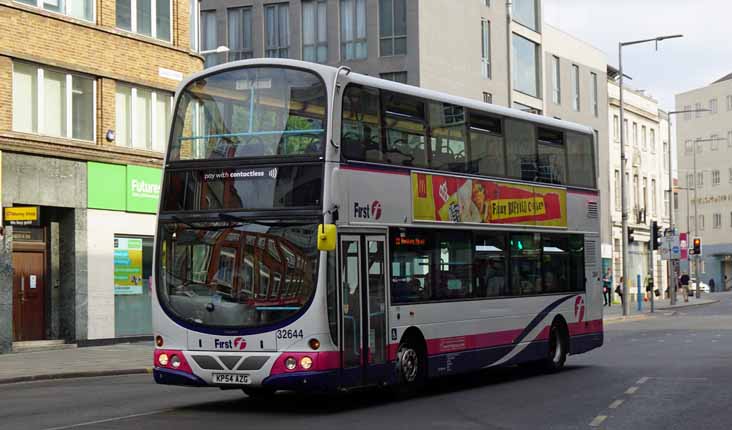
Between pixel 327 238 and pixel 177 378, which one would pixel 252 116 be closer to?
pixel 327 238

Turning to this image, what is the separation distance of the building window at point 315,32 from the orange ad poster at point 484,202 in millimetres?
31490

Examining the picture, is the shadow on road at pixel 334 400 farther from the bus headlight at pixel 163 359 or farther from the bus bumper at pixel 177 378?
the bus headlight at pixel 163 359

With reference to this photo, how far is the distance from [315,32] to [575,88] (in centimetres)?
2012

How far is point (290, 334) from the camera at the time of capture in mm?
14352

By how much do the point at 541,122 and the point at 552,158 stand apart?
2.32 ft

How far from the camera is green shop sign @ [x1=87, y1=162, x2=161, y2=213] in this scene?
30688 millimetres

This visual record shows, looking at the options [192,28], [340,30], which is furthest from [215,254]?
[340,30]

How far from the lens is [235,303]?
14625 millimetres

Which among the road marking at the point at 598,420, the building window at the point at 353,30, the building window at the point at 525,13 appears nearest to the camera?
the road marking at the point at 598,420

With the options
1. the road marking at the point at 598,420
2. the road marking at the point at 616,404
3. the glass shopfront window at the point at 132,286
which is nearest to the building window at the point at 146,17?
the glass shopfront window at the point at 132,286

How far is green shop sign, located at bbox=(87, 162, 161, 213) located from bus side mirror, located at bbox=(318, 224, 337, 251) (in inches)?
684

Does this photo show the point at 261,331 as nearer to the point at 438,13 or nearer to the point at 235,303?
the point at 235,303

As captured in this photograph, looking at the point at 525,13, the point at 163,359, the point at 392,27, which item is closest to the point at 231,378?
the point at 163,359

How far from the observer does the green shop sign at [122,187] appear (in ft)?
101
